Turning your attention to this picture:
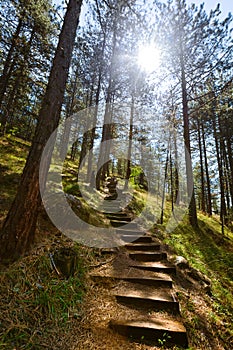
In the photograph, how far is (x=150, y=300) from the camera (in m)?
2.85

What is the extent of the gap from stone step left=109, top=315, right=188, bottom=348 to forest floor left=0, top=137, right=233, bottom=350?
0.09 meters

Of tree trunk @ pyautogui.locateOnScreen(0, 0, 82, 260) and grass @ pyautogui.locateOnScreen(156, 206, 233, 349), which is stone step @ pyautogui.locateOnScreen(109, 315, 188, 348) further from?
tree trunk @ pyautogui.locateOnScreen(0, 0, 82, 260)

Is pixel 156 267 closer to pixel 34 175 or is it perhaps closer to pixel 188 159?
pixel 34 175

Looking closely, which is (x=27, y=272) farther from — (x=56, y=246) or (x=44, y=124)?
(x=44, y=124)

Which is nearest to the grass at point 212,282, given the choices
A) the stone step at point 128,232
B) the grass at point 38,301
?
the stone step at point 128,232

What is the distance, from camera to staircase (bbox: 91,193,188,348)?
2324 mm

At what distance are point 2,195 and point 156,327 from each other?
4.24m

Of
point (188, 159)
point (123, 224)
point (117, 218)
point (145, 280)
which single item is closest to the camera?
point (145, 280)

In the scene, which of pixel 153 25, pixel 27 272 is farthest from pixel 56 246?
pixel 153 25

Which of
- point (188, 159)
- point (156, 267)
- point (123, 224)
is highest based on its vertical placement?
point (188, 159)

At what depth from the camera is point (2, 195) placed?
175 inches

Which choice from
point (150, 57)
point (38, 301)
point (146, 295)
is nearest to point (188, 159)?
point (150, 57)

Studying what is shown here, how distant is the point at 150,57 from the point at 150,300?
32.9 feet

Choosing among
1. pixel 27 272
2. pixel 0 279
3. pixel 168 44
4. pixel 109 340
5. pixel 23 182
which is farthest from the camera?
pixel 168 44
